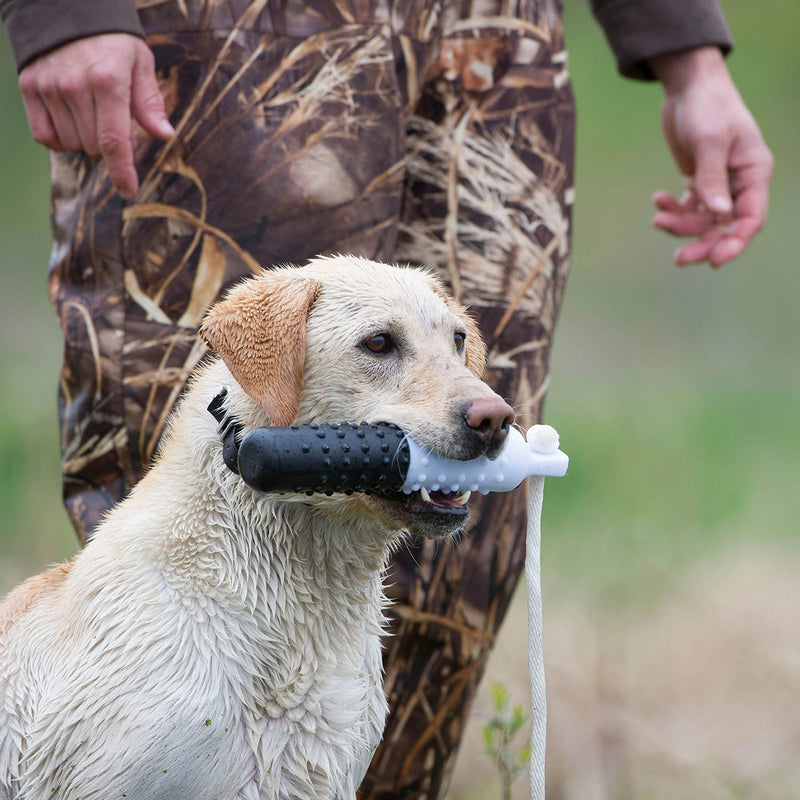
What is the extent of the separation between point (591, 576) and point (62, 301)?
3.23 m

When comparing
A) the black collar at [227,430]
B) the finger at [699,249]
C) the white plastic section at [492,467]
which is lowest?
the finger at [699,249]

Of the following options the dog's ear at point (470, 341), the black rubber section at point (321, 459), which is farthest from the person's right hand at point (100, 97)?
the black rubber section at point (321, 459)

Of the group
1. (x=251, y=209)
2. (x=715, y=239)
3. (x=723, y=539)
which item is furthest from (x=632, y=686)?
(x=251, y=209)

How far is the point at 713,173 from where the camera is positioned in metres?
3.39

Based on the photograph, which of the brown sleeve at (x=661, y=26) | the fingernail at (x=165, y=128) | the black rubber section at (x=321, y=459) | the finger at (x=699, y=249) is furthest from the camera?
the finger at (x=699, y=249)

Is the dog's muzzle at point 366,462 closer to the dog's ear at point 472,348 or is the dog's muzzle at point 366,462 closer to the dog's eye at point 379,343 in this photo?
the dog's eye at point 379,343

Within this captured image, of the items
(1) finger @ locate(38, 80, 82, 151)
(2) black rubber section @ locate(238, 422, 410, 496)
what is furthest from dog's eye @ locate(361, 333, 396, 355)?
(1) finger @ locate(38, 80, 82, 151)

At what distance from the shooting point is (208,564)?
2.22m

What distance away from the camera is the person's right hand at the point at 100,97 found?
2.45 meters

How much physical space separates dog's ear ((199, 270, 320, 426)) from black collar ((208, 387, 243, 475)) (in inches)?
4.1

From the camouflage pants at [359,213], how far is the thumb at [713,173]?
1.48 feet

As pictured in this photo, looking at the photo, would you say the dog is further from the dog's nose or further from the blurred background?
the blurred background

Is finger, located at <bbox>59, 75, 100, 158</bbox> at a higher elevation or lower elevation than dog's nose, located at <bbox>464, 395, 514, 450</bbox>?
higher

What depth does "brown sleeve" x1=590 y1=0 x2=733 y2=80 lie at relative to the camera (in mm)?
3312
